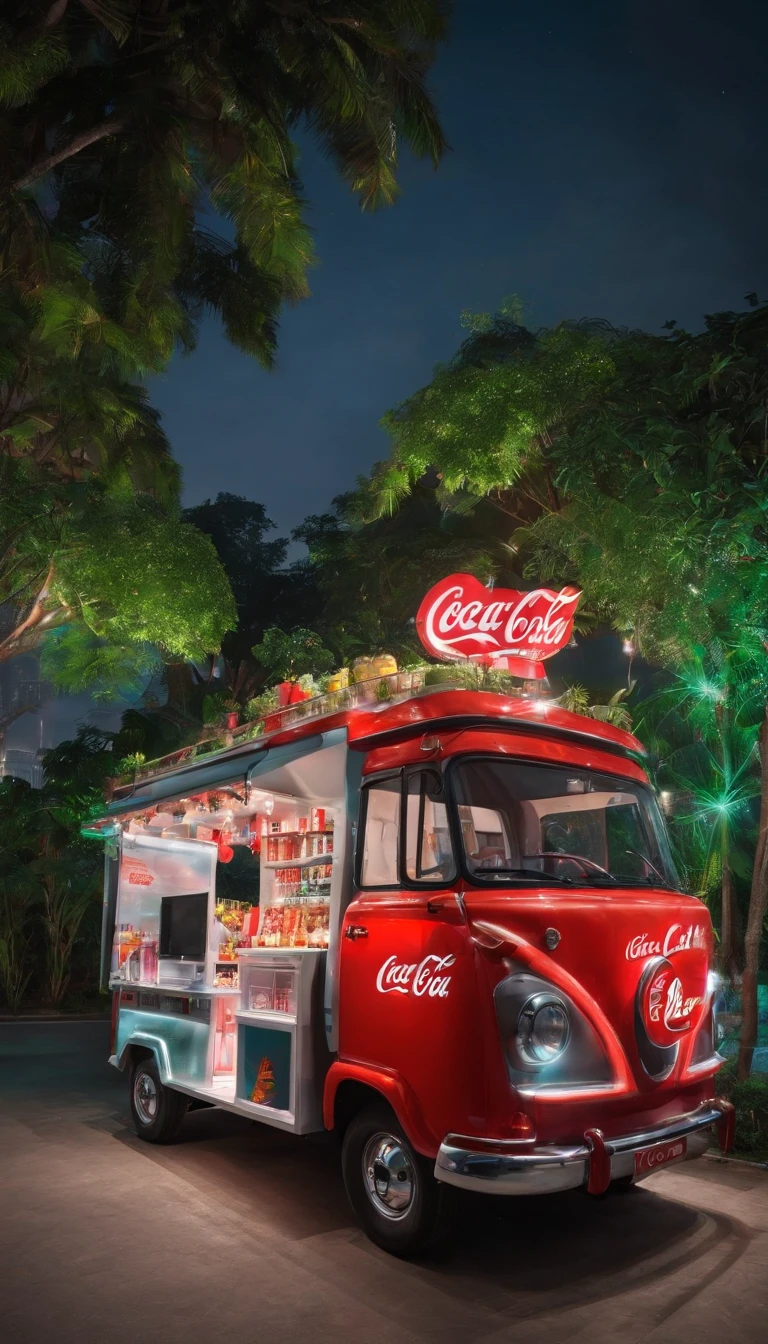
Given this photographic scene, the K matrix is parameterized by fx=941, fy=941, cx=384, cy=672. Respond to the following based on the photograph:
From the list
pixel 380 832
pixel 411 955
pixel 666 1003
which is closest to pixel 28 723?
pixel 380 832

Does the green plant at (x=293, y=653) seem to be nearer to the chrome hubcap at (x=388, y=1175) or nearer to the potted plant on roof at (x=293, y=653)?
the potted plant on roof at (x=293, y=653)

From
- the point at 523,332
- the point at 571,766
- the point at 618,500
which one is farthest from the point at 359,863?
the point at 523,332

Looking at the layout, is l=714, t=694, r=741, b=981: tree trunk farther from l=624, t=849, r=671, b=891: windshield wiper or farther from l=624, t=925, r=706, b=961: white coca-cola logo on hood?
l=624, t=925, r=706, b=961: white coca-cola logo on hood

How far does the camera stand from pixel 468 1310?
428 cm

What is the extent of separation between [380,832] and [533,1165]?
6.50 ft

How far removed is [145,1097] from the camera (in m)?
A: 7.93

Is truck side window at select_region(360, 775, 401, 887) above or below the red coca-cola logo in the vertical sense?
above

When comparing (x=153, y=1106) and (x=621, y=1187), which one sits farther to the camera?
(x=153, y=1106)

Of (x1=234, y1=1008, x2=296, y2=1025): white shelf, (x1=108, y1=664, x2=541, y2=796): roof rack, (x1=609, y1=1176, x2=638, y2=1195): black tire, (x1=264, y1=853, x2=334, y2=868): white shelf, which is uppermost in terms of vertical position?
Result: (x1=108, y1=664, x2=541, y2=796): roof rack

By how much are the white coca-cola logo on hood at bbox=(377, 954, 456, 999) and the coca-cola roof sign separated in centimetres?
214

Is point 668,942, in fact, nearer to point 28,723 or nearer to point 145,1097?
point 145,1097

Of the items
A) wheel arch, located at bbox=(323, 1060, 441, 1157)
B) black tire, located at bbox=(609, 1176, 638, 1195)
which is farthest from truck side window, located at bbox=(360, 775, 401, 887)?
black tire, located at bbox=(609, 1176, 638, 1195)

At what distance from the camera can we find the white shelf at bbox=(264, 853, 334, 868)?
23.4 ft

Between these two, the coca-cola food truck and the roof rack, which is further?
the roof rack
